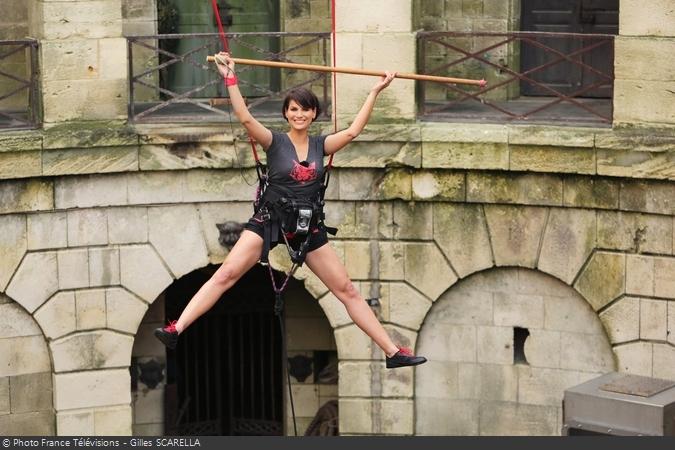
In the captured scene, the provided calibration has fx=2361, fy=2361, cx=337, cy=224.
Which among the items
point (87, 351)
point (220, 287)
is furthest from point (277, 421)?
point (220, 287)

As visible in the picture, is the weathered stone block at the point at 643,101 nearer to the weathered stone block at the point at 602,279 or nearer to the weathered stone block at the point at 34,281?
the weathered stone block at the point at 602,279

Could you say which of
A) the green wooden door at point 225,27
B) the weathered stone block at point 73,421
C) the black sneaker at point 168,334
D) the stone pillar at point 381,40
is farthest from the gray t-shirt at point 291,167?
the green wooden door at point 225,27

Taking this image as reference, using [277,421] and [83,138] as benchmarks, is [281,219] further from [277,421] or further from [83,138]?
[277,421]

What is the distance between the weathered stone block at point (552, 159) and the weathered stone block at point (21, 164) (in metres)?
4.98

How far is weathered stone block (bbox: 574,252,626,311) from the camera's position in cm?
2455

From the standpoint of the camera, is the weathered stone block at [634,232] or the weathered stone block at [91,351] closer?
the weathered stone block at [634,232]

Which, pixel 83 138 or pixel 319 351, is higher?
pixel 83 138

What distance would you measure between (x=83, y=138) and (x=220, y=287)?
219 inches

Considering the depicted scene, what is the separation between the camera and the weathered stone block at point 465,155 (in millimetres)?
24734

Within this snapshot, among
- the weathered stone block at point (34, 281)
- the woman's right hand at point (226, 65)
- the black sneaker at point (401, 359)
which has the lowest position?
the black sneaker at point (401, 359)

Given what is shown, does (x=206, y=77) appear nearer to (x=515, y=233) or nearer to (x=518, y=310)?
(x=515, y=233)

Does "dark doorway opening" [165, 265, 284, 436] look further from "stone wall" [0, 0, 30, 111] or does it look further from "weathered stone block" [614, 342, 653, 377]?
"weathered stone block" [614, 342, 653, 377]

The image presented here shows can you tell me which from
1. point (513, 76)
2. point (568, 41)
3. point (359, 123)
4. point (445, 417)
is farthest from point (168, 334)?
point (568, 41)

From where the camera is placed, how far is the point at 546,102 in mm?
26703
